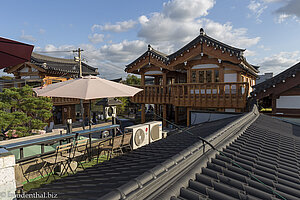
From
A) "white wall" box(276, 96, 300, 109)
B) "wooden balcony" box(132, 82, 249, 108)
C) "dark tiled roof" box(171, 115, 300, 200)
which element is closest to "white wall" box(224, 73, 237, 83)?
"wooden balcony" box(132, 82, 249, 108)

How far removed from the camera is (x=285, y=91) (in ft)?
32.0

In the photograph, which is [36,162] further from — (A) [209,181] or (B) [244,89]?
(B) [244,89]

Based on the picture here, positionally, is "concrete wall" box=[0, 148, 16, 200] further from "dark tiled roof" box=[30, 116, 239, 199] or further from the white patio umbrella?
the white patio umbrella

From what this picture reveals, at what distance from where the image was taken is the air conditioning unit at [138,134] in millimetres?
7309

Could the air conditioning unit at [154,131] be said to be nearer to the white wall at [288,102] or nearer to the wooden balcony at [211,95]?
the wooden balcony at [211,95]

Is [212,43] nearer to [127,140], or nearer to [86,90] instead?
[127,140]

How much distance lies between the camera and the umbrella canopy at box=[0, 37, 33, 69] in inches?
139

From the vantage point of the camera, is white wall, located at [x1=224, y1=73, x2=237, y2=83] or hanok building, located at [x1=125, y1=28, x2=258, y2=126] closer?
hanok building, located at [x1=125, y1=28, x2=258, y2=126]

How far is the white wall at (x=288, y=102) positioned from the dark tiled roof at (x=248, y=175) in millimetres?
8007

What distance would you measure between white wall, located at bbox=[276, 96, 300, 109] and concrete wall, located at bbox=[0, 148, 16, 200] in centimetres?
1194

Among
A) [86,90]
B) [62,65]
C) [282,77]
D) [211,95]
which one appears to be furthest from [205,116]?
[62,65]

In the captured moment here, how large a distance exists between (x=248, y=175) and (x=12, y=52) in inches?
184

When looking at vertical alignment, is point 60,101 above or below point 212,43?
below

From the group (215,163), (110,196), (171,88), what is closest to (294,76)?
(171,88)
